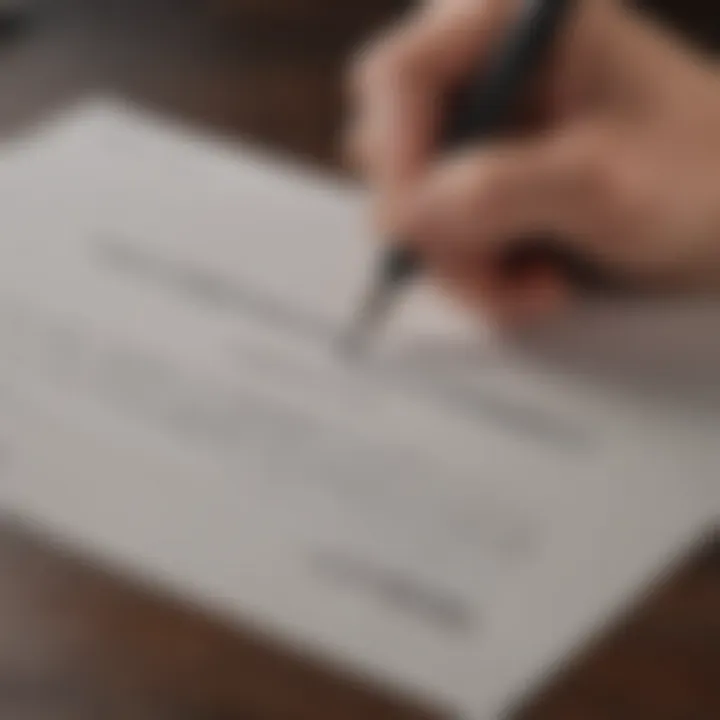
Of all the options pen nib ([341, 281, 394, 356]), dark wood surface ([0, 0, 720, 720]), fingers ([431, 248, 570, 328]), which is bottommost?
dark wood surface ([0, 0, 720, 720])

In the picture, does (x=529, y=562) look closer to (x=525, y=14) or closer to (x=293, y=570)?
(x=293, y=570)

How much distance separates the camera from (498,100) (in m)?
0.65

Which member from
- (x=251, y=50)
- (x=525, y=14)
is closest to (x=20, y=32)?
(x=251, y=50)

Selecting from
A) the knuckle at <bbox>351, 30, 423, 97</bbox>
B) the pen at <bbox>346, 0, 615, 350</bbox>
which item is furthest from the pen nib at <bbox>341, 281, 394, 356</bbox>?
the knuckle at <bbox>351, 30, 423, 97</bbox>

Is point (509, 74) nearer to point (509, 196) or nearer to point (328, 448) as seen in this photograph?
point (509, 196)

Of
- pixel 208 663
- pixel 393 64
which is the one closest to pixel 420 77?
pixel 393 64

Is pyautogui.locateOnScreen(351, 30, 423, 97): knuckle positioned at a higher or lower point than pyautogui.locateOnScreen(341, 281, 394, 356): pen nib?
higher

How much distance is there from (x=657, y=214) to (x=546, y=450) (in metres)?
0.15

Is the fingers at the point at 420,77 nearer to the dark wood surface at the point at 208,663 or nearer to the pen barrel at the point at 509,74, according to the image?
the pen barrel at the point at 509,74

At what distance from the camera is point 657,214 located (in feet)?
2.17

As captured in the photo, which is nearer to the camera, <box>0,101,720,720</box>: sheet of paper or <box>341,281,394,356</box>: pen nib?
<box>0,101,720,720</box>: sheet of paper

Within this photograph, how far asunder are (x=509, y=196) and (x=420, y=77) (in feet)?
0.27

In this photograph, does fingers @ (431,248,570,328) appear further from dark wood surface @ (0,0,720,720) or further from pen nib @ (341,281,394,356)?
dark wood surface @ (0,0,720,720)

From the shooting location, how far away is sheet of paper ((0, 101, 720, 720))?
49 cm
